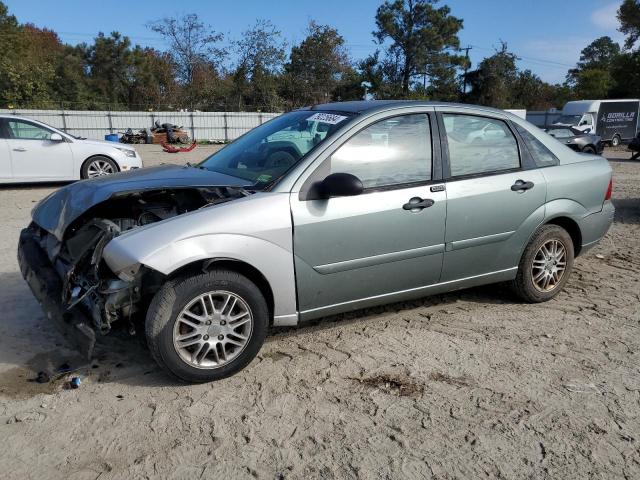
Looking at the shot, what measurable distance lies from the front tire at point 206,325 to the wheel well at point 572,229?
2.83m

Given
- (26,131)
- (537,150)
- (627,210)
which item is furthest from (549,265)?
(26,131)

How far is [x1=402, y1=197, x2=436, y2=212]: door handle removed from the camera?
3830 millimetres

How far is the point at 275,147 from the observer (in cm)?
417

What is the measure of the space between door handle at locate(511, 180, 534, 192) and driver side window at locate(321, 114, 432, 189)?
0.83m

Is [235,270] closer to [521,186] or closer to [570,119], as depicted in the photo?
[521,186]

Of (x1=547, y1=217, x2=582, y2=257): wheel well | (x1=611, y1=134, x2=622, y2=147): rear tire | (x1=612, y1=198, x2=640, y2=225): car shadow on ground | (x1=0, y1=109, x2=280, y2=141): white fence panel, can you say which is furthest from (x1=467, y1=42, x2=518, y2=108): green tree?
(x1=547, y1=217, x2=582, y2=257): wheel well

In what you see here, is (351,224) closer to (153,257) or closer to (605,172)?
(153,257)

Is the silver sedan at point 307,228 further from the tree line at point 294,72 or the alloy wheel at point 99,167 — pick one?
the tree line at point 294,72

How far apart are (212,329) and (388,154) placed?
1.77m

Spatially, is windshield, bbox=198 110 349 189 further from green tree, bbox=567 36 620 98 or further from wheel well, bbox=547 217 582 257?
green tree, bbox=567 36 620 98

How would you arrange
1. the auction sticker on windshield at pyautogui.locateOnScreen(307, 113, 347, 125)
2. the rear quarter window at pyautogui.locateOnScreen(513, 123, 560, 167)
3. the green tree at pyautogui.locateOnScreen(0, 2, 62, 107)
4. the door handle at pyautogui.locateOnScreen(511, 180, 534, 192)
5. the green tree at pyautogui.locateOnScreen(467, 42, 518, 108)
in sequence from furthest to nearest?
the green tree at pyautogui.locateOnScreen(467, 42, 518, 108) < the green tree at pyautogui.locateOnScreen(0, 2, 62, 107) < the rear quarter window at pyautogui.locateOnScreen(513, 123, 560, 167) < the door handle at pyautogui.locateOnScreen(511, 180, 534, 192) < the auction sticker on windshield at pyautogui.locateOnScreen(307, 113, 347, 125)

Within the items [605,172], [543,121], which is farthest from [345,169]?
[543,121]

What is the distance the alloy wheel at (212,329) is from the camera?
326cm

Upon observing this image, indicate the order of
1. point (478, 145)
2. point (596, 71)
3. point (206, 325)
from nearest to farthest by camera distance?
1. point (206, 325)
2. point (478, 145)
3. point (596, 71)
